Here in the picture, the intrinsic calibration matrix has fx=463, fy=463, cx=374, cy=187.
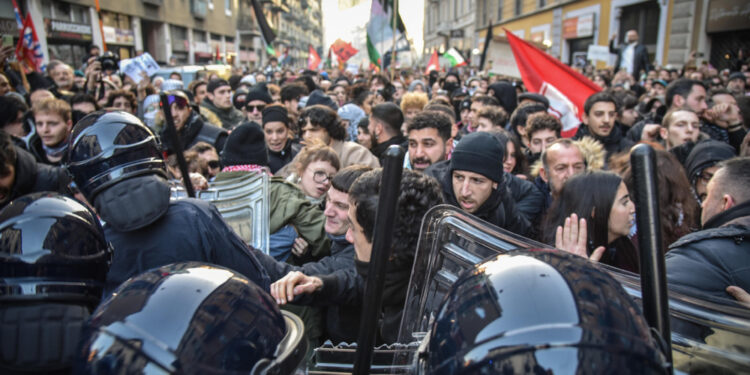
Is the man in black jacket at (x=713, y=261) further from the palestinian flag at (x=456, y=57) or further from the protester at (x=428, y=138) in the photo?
the palestinian flag at (x=456, y=57)

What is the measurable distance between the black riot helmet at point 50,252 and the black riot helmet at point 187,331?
0.33 meters

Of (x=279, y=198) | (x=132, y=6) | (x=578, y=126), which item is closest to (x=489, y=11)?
(x=132, y=6)

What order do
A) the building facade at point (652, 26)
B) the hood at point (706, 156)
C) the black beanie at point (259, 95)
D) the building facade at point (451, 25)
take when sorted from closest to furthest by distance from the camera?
the hood at point (706, 156) → the black beanie at point (259, 95) → the building facade at point (652, 26) → the building facade at point (451, 25)

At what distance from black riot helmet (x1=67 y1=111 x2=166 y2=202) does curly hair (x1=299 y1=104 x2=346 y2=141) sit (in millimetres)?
2804

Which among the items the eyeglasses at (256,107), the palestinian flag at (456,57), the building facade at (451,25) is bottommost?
the eyeglasses at (256,107)

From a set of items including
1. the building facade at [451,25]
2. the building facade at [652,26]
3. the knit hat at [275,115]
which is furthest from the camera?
the building facade at [451,25]

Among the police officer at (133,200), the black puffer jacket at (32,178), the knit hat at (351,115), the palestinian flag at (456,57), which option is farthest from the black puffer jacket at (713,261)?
the palestinian flag at (456,57)

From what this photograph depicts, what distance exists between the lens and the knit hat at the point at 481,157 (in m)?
2.71

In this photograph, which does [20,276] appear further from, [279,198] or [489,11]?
[489,11]

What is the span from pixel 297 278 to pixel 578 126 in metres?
4.94

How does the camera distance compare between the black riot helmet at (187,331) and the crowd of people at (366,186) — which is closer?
the black riot helmet at (187,331)

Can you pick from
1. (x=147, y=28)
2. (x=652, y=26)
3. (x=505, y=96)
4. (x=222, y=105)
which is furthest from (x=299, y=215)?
(x=147, y=28)

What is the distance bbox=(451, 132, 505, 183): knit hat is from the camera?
8.90 feet

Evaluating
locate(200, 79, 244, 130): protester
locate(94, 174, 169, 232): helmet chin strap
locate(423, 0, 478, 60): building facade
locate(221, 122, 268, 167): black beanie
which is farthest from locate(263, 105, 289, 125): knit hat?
locate(423, 0, 478, 60): building facade
